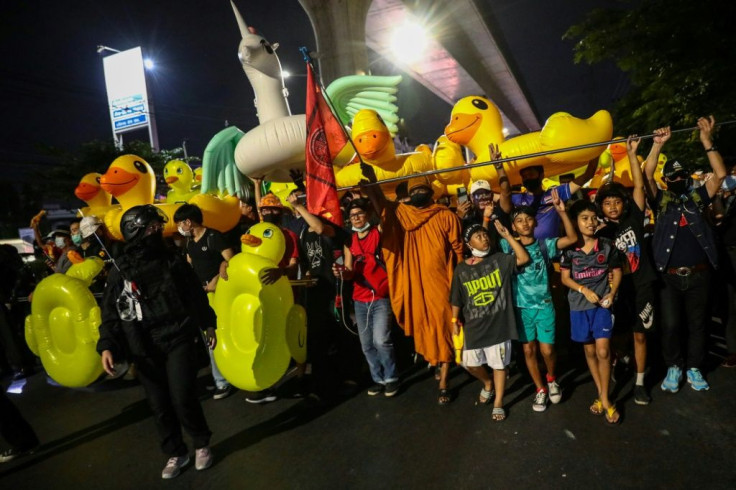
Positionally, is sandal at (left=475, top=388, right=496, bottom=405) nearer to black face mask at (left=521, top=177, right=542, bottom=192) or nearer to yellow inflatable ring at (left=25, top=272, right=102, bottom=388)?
black face mask at (left=521, top=177, right=542, bottom=192)

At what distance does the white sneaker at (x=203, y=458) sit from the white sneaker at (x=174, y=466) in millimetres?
87

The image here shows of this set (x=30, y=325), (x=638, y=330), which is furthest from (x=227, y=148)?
(x=638, y=330)

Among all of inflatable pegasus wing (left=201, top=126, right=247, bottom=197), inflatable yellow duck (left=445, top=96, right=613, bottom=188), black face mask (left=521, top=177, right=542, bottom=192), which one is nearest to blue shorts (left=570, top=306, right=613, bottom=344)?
black face mask (left=521, top=177, right=542, bottom=192)

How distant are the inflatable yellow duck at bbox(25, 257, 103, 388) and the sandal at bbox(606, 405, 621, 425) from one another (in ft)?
14.5

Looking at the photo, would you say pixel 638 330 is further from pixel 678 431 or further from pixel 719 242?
pixel 719 242

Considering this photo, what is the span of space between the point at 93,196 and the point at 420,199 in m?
5.01

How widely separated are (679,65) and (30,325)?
9676 millimetres

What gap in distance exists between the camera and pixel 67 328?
4.27 metres

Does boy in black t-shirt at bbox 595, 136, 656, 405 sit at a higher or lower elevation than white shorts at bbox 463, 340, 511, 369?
higher

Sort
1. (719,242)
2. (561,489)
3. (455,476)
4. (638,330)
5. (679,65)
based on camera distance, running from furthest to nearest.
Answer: (679,65) → (719,242) → (638,330) → (455,476) → (561,489)

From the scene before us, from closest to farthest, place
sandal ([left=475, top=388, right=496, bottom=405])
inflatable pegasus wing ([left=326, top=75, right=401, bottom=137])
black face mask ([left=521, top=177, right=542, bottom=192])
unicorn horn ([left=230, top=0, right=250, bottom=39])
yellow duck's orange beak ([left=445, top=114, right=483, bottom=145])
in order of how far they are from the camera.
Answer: sandal ([left=475, top=388, right=496, bottom=405]) → black face mask ([left=521, top=177, right=542, bottom=192]) → yellow duck's orange beak ([left=445, top=114, right=483, bottom=145]) → unicorn horn ([left=230, top=0, right=250, bottom=39]) → inflatable pegasus wing ([left=326, top=75, right=401, bottom=137])

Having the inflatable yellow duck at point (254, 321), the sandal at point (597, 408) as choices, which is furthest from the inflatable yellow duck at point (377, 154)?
the sandal at point (597, 408)

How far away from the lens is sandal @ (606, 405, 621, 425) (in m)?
2.87

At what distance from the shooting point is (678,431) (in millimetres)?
2713
